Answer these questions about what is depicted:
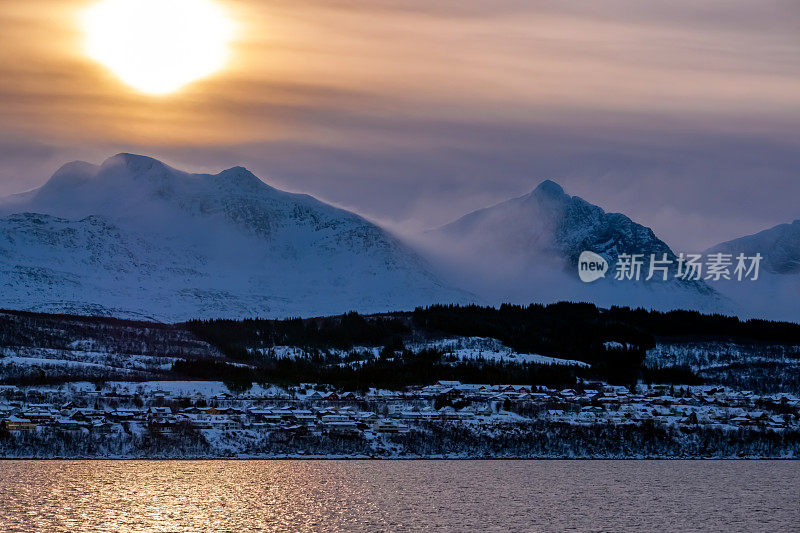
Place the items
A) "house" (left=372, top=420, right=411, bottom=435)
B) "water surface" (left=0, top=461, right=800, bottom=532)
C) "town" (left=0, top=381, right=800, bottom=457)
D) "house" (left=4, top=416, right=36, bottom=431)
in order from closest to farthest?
"water surface" (left=0, top=461, right=800, bottom=532) → "town" (left=0, top=381, right=800, bottom=457) → "house" (left=4, top=416, right=36, bottom=431) → "house" (left=372, top=420, right=411, bottom=435)

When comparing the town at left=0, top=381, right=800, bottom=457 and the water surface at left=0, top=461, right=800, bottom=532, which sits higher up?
the town at left=0, top=381, right=800, bottom=457

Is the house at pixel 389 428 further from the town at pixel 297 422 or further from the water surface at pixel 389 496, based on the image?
the water surface at pixel 389 496

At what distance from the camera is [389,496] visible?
109250 millimetres

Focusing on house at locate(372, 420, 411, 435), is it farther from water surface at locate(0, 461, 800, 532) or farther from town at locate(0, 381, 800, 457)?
water surface at locate(0, 461, 800, 532)

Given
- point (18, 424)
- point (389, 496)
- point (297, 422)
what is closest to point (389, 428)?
point (297, 422)

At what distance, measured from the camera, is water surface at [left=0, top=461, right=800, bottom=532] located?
9256 centimetres

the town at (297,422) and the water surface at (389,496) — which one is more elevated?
the town at (297,422)

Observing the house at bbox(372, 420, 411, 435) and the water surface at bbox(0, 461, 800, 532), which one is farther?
the house at bbox(372, 420, 411, 435)

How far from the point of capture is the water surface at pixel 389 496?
3644 inches

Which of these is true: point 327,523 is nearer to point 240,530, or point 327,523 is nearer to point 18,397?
point 240,530

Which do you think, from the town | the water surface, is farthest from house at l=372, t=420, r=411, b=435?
the water surface

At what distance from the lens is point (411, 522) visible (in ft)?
305

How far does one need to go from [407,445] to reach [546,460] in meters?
17.0

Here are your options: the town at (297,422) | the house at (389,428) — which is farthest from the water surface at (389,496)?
the house at (389,428)
